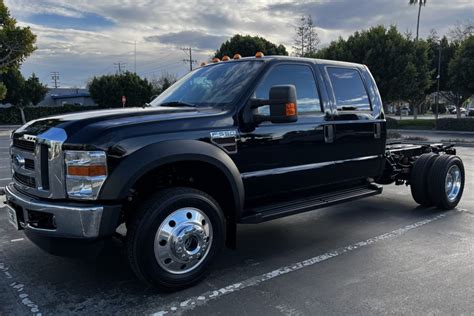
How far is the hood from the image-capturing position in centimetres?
317

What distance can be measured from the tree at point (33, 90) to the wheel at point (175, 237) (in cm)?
4600

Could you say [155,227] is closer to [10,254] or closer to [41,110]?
[10,254]

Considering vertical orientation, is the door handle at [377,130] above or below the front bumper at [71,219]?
above

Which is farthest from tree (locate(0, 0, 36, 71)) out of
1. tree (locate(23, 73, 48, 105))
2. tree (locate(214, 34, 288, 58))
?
tree (locate(23, 73, 48, 105))

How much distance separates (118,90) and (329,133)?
4507 cm

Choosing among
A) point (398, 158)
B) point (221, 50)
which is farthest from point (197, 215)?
point (221, 50)

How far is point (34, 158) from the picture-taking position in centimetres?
340

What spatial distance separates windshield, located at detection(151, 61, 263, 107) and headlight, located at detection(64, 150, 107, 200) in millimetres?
1361

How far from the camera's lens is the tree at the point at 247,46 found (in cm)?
3462

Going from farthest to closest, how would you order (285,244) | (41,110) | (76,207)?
(41,110)
(285,244)
(76,207)

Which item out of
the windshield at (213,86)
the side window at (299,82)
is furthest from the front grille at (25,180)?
the side window at (299,82)

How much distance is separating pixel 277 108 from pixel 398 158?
3.27 m

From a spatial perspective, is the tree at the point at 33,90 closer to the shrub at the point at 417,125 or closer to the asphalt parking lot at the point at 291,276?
the shrub at the point at 417,125

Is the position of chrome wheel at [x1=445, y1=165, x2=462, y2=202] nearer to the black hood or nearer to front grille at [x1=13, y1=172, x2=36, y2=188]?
the black hood
